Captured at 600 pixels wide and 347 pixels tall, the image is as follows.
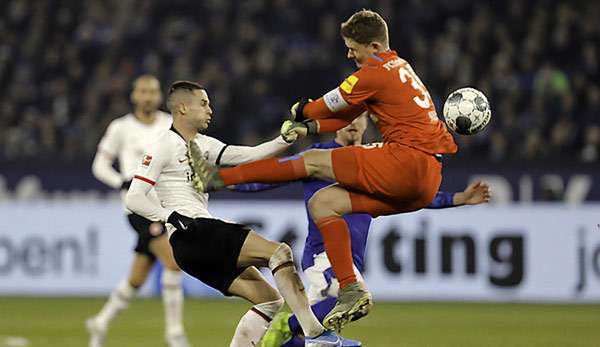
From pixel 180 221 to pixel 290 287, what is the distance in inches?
28.8

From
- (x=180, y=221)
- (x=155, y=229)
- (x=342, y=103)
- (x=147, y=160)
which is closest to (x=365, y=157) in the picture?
(x=342, y=103)

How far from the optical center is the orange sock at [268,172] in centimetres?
681

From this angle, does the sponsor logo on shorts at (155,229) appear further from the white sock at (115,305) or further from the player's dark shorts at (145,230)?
the white sock at (115,305)

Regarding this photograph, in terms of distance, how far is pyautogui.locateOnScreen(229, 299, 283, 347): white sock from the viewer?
284 inches

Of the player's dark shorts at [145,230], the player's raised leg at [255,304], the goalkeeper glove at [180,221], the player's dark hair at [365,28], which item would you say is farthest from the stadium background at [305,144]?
the player's dark hair at [365,28]

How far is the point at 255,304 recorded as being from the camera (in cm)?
727

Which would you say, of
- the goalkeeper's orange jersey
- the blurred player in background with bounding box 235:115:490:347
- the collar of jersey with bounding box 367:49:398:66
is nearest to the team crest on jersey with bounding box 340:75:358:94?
the goalkeeper's orange jersey

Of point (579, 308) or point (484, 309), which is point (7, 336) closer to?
point (484, 309)

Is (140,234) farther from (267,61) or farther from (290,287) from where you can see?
(267,61)

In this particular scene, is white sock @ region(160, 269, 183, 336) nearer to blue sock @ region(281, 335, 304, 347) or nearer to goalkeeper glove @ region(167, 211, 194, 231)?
blue sock @ region(281, 335, 304, 347)

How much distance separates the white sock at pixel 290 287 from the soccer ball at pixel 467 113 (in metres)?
1.20

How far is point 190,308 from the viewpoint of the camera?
13180mm

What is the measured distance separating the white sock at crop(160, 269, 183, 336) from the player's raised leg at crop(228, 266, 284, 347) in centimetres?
218

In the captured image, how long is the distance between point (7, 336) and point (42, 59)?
8785 millimetres
